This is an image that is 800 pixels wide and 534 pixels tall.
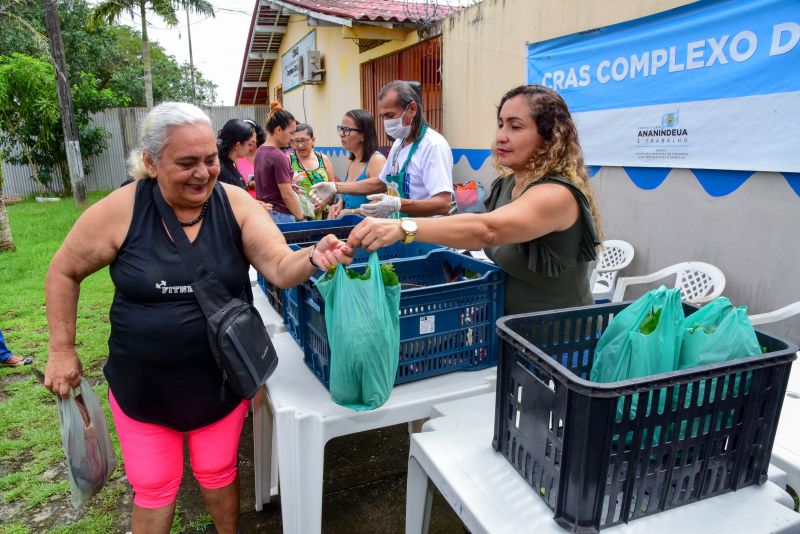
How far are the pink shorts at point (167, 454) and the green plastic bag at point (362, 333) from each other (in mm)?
543

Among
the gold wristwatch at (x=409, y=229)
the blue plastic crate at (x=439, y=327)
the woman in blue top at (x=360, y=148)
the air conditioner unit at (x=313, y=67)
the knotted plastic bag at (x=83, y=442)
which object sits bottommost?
the knotted plastic bag at (x=83, y=442)

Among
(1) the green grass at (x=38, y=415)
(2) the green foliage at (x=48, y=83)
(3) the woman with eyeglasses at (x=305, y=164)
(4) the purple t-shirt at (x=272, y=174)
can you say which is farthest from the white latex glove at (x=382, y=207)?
(2) the green foliage at (x=48, y=83)

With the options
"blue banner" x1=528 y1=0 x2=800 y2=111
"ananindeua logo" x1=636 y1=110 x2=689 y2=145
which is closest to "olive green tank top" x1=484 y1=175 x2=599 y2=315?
"blue banner" x1=528 y1=0 x2=800 y2=111

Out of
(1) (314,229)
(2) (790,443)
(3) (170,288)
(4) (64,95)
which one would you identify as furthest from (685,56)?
(4) (64,95)

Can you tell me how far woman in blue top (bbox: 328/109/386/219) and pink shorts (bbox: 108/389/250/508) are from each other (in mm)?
2445

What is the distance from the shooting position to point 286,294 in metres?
2.19

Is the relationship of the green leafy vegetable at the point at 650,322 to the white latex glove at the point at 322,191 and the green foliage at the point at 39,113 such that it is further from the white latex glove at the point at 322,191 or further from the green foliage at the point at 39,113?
the green foliage at the point at 39,113

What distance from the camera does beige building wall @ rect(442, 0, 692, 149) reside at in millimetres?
4081

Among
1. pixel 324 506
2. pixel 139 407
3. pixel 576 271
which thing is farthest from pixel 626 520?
pixel 324 506

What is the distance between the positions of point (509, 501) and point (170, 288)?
3.90 ft

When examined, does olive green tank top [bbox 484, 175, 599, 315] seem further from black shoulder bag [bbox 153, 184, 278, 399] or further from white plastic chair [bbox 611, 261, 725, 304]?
white plastic chair [bbox 611, 261, 725, 304]

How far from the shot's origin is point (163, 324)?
5.45 ft

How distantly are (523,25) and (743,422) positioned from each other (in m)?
4.54

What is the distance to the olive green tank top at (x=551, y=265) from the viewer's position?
1.74 meters
